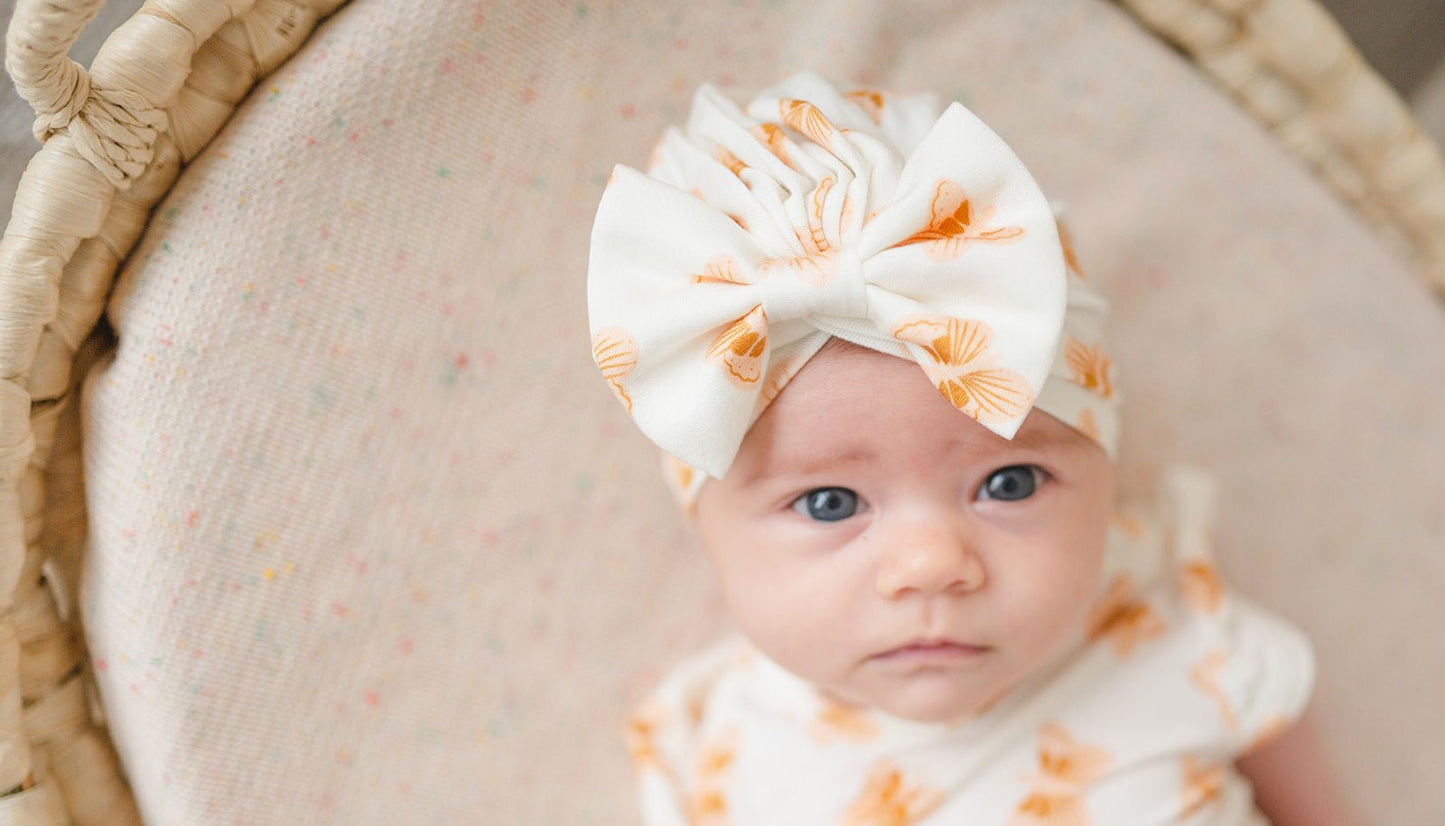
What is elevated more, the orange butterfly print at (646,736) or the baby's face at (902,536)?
the baby's face at (902,536)

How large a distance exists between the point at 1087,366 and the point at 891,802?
48 cm

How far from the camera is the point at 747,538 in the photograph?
101 centimetres

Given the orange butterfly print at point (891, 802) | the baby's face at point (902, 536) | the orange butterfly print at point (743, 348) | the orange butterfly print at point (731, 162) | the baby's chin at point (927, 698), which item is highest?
the orange butterfly print at point (731, 162)

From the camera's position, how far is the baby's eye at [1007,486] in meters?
0.99

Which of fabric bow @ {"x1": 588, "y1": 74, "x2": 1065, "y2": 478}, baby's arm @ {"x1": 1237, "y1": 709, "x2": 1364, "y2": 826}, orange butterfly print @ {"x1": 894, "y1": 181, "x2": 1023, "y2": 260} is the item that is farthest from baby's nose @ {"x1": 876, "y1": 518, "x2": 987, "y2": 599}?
baby's arm @ {"x1": 1237, "y1": 709, "x2": 1364, "y2": 826}

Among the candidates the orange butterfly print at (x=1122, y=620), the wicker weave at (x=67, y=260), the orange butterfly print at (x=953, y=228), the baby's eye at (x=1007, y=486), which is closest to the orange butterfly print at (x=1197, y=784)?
the orange butterfly print at (x=1122, y=620)

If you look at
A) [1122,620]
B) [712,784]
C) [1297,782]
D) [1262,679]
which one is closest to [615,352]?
[712,784]

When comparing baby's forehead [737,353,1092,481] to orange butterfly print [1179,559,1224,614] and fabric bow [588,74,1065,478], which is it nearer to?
fabric bow [588,74,1065,478]

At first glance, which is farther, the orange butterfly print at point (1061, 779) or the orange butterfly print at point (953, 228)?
the orange butterfly print at point (1061, 779)

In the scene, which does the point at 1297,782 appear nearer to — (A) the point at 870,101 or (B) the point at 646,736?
(B) the point at 646,736

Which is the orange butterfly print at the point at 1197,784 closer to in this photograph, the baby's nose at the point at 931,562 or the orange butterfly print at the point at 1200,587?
the orange butterfly print at the point at 1200,587

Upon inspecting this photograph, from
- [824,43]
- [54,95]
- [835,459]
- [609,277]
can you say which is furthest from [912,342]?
[54,95]

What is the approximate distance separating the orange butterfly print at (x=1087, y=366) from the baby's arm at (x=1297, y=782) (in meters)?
0.55

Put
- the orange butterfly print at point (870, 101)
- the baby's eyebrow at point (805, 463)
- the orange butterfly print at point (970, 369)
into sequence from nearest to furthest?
the orange butterfly print at point (970, 369) < the baby's eyebrow at point (805, 463) < the orange butterfly print at point (870, 101)
